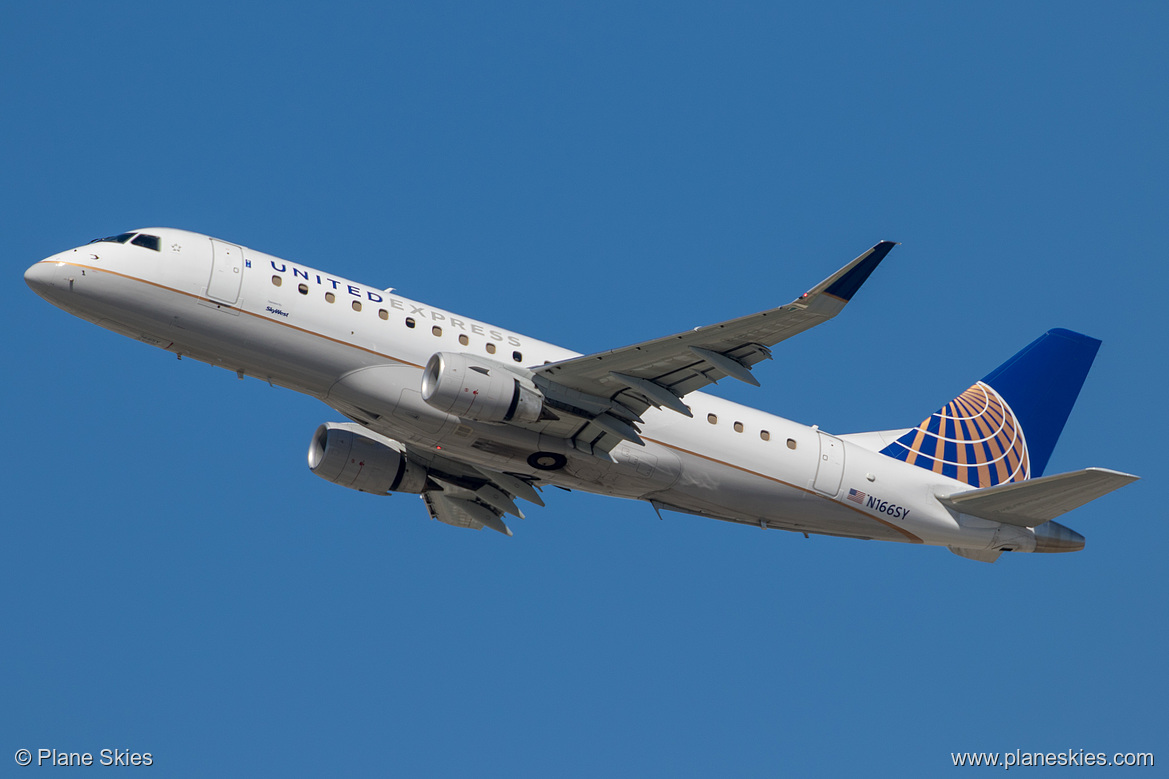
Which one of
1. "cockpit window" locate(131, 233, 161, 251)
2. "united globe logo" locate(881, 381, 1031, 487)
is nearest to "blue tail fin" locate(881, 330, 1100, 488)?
"united globe logo" locate(881, 381, 1031, 487)

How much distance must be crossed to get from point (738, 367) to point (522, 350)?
20.2 ft

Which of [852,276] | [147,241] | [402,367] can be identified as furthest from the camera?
[402,367]

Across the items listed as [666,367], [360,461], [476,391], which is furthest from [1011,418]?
[360,461]

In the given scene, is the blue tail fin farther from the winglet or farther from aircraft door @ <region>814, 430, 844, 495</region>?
the winglet

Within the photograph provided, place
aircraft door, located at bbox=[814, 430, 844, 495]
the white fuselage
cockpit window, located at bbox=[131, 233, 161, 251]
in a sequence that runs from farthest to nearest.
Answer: aircraft door, located at bbox=[814, 430, 844, 495] < cockpit window, located at bbox=[131, 233, 161, 251] < the white fuselage

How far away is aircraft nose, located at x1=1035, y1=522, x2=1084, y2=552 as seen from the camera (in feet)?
108

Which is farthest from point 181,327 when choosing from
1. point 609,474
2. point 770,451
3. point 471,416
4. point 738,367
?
point 770,451

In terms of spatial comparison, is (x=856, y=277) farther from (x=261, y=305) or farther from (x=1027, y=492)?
(x=261, y=305)

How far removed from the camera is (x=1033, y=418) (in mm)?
36875

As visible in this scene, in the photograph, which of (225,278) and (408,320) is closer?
(225,278)

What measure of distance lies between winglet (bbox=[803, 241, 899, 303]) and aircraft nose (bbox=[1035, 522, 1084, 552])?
12850mm

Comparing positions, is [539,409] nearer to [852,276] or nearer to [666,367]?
[666,367]

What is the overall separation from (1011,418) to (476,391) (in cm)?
1838

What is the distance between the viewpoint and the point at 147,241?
92.8 feet
